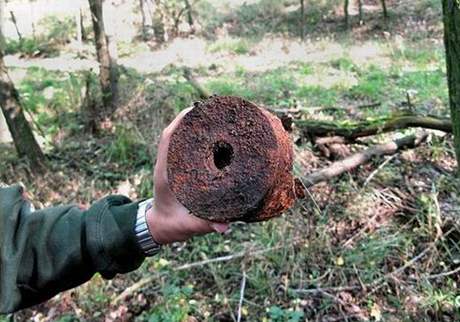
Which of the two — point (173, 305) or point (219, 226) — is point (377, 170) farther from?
point (219, 226)

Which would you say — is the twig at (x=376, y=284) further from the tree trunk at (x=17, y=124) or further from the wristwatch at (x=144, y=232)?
the tree trunk at (x=17, y=124)

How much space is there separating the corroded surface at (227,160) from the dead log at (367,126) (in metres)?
4.08

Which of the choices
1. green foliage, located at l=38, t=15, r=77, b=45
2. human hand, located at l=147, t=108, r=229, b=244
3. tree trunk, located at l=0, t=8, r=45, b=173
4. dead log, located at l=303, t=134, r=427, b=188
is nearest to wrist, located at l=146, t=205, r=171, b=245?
human hand, located at l=147, t=108, r=229, b=244

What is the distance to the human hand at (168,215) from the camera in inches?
45.3

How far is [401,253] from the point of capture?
3.96 m

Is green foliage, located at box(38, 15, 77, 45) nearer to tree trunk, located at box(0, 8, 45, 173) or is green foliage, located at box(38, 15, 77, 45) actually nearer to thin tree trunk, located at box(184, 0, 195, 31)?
thin tree trunk, located at box(184, 0, 195, 31)

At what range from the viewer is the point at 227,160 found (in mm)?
1099

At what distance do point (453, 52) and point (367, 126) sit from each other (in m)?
2.36

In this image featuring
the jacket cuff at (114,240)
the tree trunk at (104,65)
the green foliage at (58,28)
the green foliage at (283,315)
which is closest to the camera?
the jacket cuff at (114,240)

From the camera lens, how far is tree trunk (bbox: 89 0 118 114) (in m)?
7.31

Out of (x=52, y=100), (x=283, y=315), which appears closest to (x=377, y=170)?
(x=283, y=315)

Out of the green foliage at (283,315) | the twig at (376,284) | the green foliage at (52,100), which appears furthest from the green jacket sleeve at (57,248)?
the green foliage at (52,100)

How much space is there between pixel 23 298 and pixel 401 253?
3.08 meters

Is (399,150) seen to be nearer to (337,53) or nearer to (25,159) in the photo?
(25,159)
